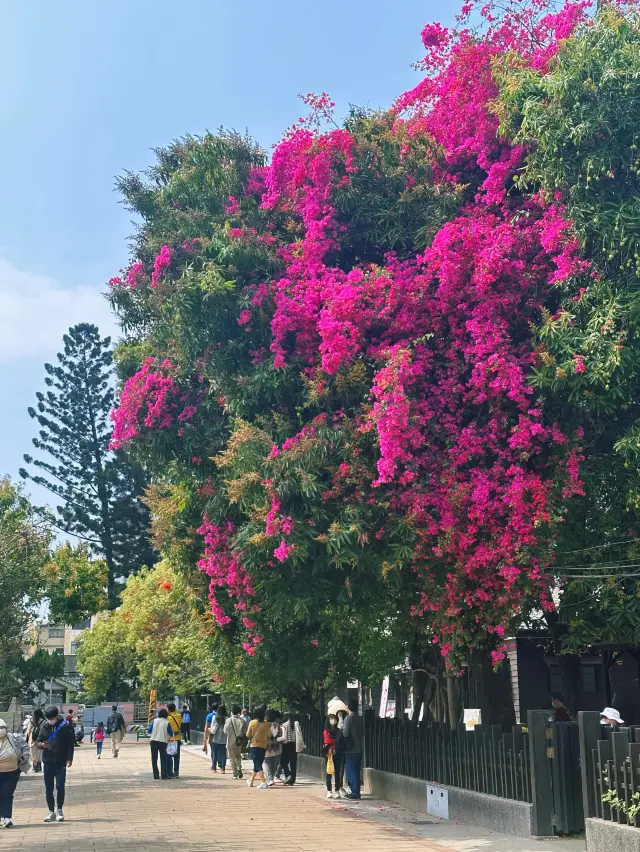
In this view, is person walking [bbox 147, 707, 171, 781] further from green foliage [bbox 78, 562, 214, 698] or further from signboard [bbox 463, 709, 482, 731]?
signboard [bbox 463, 709, 482, 731]

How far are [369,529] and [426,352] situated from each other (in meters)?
2.42

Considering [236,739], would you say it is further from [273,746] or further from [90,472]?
[90,472]

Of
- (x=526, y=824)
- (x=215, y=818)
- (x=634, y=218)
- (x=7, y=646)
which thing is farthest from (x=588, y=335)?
(x=7, y=646)

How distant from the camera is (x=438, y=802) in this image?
46.1ft

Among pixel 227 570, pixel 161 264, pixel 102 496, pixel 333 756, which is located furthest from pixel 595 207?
pixel 102 496

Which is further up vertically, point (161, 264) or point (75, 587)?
point (161, 264)

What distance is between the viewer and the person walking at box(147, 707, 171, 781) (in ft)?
68.7

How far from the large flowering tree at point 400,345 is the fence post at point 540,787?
197 cm

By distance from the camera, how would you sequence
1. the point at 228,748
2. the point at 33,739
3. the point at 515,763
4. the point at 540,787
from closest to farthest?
the point at 540,787, the point at 515,763, the point at 228,748, the point at 33,739

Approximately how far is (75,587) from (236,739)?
1229 centimetres

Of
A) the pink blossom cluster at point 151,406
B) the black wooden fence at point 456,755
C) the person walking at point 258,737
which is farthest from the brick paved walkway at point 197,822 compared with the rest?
the pink blossom cluster at point 151,406

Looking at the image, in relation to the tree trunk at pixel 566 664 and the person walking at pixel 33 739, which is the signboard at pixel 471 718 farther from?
the person walking at pixel 33 739

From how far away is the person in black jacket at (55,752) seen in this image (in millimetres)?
13922

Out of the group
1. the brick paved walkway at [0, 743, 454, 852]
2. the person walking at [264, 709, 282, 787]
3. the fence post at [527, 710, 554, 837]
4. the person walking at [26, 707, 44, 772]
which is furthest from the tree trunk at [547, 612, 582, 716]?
the person walking at [26, 707, 44, 772]
